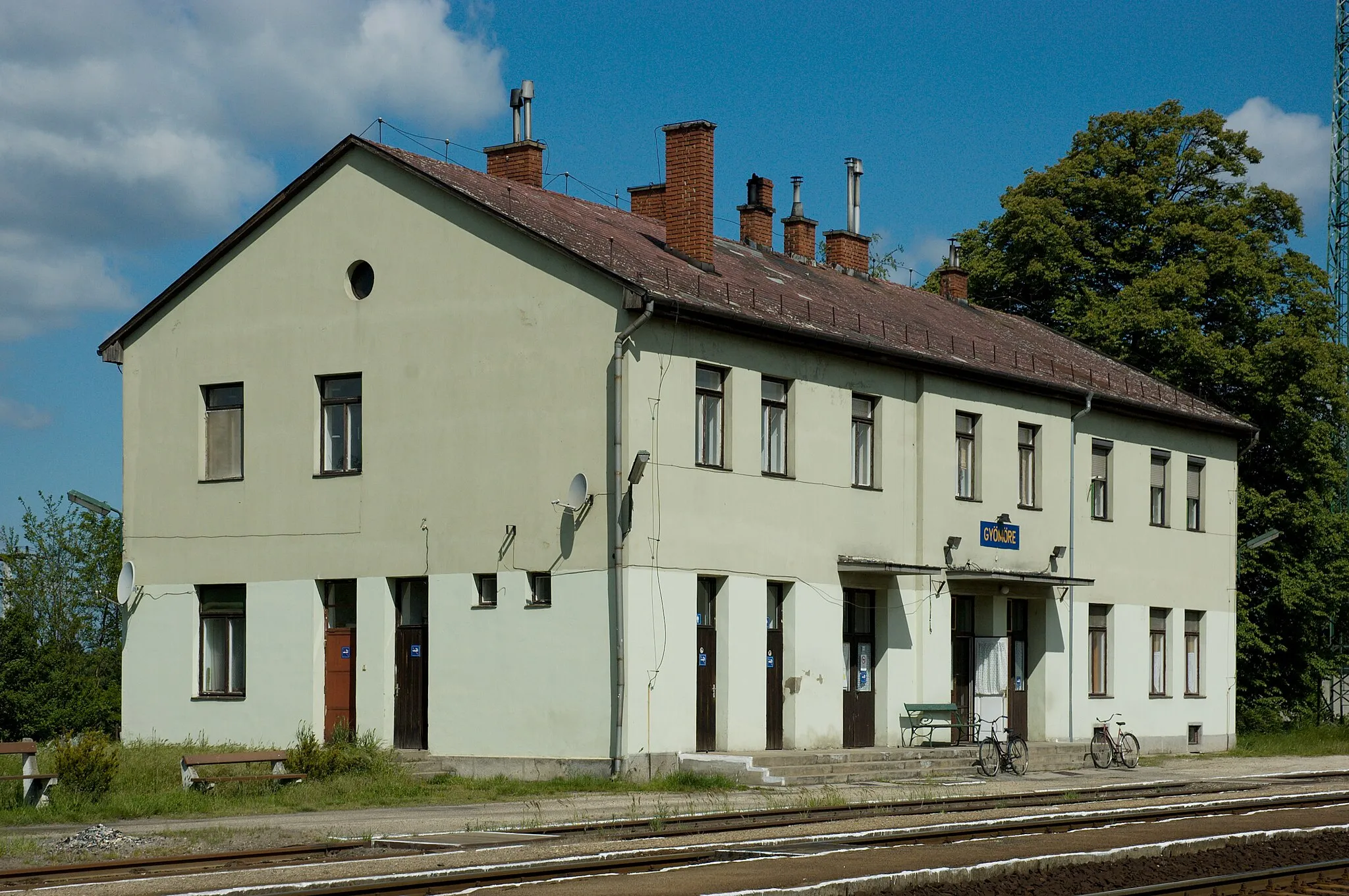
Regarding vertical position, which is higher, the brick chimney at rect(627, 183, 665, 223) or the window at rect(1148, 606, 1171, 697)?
the brick chimney at rect(627, 183, 665, 223)

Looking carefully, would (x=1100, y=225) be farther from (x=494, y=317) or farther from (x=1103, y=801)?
(x=1103, y=801)

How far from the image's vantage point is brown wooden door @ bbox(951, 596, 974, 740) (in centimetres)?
2933

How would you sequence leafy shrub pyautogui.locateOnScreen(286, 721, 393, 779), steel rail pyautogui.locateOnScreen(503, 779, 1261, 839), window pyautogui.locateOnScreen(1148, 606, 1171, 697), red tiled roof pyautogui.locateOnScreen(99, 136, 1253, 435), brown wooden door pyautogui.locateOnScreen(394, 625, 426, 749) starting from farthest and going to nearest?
window pyautogui.locateOnScreen(1148, 606, 1171, 697), brown wooden door pyautogui.locateOnScreen(394, 625, 426, 749), red tiled roof pyautogui.locateOnScreen(99, 136, 1253, 435), leafy shrub pyautogui.locateOnScreen(286, 721, 393, 779), steel rail pyautogui.locateOnScreen(503, 779, 1261, 839)

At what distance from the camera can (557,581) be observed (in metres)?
23.4

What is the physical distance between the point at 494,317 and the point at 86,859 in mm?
11813

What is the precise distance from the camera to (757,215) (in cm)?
3388

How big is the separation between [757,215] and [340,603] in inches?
484

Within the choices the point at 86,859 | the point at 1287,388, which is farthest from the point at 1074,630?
the point at 86,859

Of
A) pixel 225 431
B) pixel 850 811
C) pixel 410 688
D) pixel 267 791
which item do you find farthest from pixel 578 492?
pixel 225 431

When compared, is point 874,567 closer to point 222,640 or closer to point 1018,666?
point 1018,666

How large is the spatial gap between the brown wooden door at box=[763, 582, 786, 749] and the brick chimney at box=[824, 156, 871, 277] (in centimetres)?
1159

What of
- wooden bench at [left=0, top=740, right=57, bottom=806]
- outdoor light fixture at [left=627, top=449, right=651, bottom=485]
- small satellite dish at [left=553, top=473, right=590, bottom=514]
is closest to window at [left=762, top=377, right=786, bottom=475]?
outdoor light fixture at [left=627, top=449, right=651, bottom=485]

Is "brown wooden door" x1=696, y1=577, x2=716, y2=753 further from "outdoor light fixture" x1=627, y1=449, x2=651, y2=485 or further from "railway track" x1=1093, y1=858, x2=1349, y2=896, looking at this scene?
"railway track" x1=1093, y1=858, x2=1349, y2=896

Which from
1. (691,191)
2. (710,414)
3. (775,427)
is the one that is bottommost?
(775,427)
